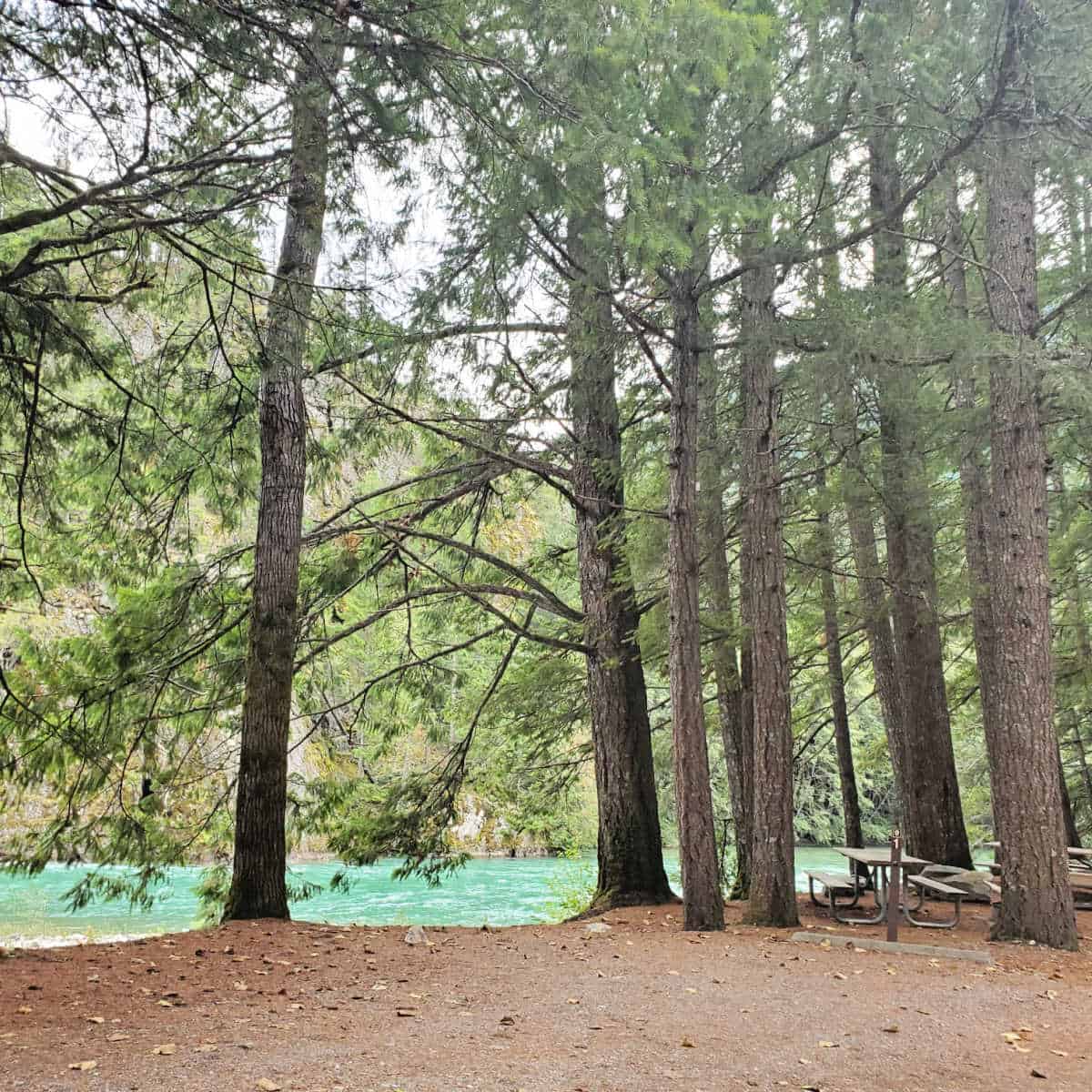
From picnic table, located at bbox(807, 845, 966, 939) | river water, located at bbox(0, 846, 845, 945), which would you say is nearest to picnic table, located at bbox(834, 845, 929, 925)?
picnic table, located at bbox(807, 845, 966, 939)

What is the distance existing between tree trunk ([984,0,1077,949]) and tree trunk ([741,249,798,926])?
1.48 meters

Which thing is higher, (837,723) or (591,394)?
(591,394)

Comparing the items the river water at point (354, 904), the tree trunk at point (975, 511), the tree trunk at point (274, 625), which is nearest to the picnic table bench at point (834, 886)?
the tree trunk at point (975, 511)

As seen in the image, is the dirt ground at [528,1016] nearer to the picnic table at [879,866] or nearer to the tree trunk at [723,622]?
the picnic table at [879,866]

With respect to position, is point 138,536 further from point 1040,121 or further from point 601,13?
point 1040,121

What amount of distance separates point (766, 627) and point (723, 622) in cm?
171

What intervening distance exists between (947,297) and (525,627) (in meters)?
5.10

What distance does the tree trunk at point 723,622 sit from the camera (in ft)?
28.1

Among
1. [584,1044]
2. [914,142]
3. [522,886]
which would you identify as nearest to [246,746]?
[584,1044]

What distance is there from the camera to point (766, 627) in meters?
7.05

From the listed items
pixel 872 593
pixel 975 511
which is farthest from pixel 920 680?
pixel 975 511

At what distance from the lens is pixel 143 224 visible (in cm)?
348

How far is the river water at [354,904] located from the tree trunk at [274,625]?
4.83 meters

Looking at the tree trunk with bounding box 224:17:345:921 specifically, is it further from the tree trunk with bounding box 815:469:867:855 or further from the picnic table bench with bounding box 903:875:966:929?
the tree trunk with bounding box 815:469:867:855
